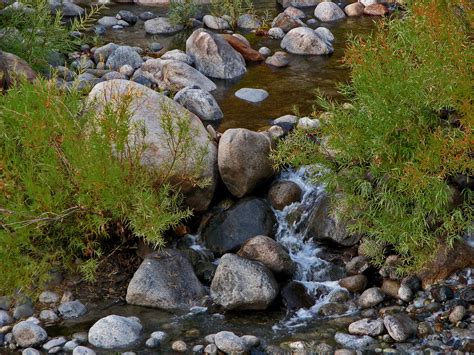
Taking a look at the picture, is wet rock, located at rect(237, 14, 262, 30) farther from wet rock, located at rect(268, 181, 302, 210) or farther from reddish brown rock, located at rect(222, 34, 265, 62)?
wet rock, located at rect(268, 181, 302, 210)

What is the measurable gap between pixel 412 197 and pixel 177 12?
21.6 ft

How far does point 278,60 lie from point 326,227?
13.2ft

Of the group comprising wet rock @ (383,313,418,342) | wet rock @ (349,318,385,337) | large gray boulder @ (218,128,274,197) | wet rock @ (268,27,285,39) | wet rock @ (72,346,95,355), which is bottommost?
wet rock @ (268,27,285,39)

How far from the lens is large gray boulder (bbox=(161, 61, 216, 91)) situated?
927 centimetres

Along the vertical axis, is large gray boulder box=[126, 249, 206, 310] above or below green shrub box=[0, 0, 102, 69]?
below

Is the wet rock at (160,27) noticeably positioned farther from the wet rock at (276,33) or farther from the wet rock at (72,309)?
the wet rock at (72,309)

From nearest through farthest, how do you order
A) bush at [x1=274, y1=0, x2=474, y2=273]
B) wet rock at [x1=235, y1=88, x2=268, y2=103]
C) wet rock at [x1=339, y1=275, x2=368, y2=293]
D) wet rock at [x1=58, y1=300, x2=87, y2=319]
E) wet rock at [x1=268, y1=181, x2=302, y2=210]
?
bush at [x1=274, y1=0, x2=474, y2=273] → wet rock at [x1=58, y1=300, x2=87, y2=319] → wet rock at [x1=339, y1=275, x2=368, y2=293] → wet rock at [x1=268, y1=181, x2=302, y2=210] → wet rock at [x1=235, y1=88, x2=268, y2=103]

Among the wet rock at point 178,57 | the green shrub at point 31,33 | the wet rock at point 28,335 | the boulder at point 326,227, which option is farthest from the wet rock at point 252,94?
the wet rock at point 28,335

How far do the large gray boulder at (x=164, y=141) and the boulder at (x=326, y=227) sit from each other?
884 millimetres

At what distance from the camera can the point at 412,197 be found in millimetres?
5961

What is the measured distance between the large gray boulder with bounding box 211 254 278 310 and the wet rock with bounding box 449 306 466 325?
1266mm

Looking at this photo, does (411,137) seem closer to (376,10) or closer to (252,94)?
(252,94)

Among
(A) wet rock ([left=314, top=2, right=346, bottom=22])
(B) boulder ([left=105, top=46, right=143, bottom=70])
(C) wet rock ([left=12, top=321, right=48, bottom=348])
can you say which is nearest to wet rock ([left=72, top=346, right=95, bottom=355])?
(C) wet rock ([left=12, top=321, right=48, bottom=348])

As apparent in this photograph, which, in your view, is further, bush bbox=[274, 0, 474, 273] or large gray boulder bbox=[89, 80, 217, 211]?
large gray boulder bbox=[89, 80, 217, 211]
